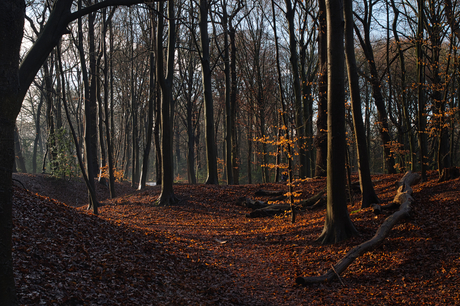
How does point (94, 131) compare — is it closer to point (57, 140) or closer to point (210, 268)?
point (57, 140)

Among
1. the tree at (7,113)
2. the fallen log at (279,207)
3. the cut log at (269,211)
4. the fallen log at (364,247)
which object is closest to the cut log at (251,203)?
the fallen log at (279,207)

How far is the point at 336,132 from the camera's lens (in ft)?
22.5

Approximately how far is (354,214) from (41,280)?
7.16 meters

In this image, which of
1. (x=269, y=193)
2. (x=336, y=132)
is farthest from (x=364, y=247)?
(x=269, y=193)

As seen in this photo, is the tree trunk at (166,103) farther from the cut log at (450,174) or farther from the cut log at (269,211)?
the cut log at (450,174)

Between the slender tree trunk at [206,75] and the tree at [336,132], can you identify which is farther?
the slender tree trunk at [206,75]

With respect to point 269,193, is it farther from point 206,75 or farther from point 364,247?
point 364,247

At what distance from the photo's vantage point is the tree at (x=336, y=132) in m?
6.74

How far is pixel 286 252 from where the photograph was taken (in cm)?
712

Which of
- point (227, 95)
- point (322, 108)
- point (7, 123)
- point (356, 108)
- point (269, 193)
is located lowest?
point (269, 193)

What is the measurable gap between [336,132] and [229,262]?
3.88 meters

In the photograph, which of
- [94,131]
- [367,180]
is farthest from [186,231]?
[94,131]

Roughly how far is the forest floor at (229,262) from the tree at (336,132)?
39 centimetres

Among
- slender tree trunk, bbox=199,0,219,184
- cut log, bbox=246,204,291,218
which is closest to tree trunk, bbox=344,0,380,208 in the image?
cut log, bbox=246,204,291,218
